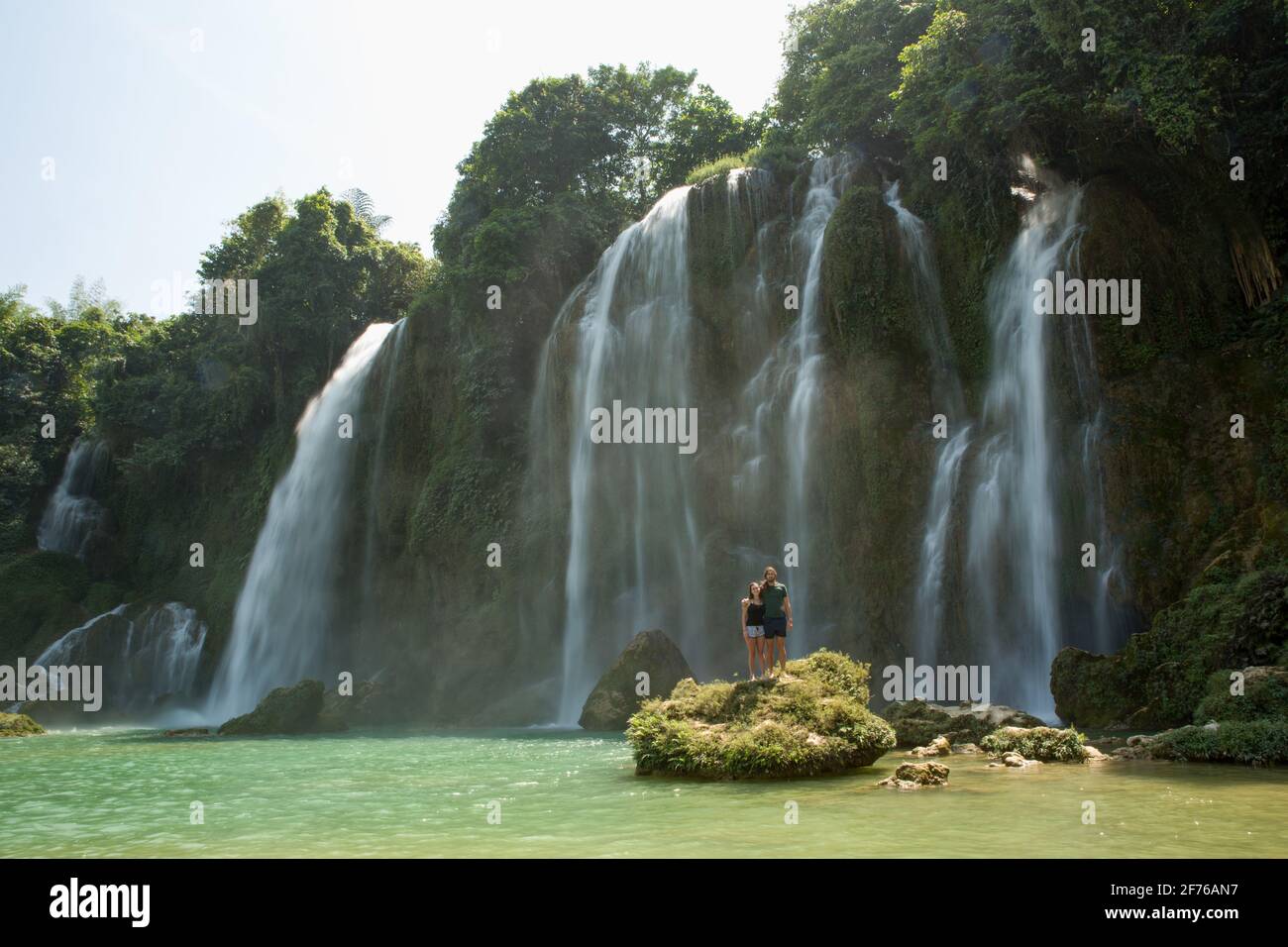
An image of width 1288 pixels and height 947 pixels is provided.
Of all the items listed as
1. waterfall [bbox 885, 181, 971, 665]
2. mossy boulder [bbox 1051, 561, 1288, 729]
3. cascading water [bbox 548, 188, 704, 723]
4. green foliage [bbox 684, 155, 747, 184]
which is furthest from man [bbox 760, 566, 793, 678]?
green foliage [bbox 684, 155, 747, 184]

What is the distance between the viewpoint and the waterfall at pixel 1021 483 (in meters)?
19.5

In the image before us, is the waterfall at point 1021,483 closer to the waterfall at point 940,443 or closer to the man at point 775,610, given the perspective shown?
the waterfall at point 940,443

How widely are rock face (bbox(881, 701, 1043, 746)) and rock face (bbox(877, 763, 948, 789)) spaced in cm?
414

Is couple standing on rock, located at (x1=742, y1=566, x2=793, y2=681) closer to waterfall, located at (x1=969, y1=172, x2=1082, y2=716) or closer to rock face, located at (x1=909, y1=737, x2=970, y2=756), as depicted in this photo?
rock face, located at (x1=909, y1=737, x2=970, y2=756)

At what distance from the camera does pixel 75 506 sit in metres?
45.1

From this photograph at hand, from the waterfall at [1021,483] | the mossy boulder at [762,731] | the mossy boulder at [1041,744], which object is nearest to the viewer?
the mossy boulder at [762,731]

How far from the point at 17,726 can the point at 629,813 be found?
2501 centimetres

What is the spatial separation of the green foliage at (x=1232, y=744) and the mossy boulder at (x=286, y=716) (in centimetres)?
2018

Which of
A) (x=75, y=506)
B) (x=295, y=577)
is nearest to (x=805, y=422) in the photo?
(x=295, y=577)

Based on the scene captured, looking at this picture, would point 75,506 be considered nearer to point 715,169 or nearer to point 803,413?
point 715,169

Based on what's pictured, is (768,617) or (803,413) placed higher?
(803,413)

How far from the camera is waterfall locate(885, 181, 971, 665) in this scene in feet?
69.2

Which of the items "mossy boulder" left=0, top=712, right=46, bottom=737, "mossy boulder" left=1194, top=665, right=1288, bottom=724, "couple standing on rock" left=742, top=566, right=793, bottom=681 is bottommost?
"mossy boulder" left=0, top=712, right=46, bottom=737

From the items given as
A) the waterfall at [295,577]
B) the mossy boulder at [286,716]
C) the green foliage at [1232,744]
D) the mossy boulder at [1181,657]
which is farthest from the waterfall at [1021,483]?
the waterfall at [295,577]
